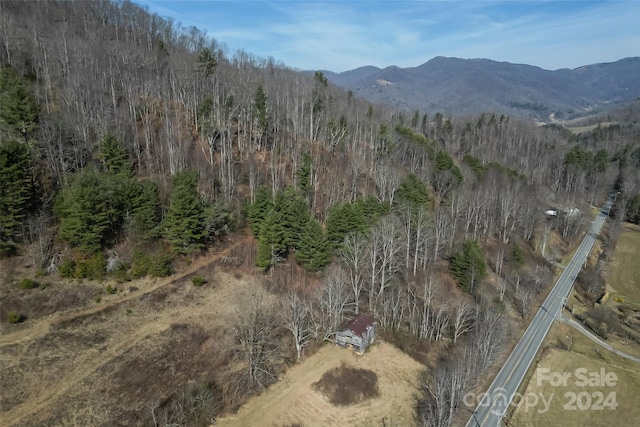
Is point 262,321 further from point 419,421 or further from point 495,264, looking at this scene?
→ point 495,264

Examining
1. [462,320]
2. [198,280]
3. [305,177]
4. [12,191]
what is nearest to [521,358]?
[462,320]

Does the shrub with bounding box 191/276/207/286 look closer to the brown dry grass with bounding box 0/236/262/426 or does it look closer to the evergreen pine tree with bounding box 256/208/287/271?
the brown dry grass with bounding box 0/236/262/426

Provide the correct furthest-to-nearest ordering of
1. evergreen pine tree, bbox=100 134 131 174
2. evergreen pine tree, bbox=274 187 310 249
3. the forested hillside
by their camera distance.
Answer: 1. evergreen pine tree, bbox=274 187 310 249
2. evergreen pine tree, bbox=100 134 131 174
3. the forested hillside

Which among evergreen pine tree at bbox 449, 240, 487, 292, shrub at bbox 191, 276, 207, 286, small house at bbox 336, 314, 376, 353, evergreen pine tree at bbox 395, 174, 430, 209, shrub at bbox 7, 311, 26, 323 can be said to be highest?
evergreen pine tree at bbox 395, 174, 430, 209

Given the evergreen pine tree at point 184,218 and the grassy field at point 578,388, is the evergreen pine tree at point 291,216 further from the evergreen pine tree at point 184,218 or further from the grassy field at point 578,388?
the grassy field at point 578,388

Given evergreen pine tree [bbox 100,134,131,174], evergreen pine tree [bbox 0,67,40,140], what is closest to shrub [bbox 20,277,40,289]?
evergreen pine tree [bbox 100,134,131,174]

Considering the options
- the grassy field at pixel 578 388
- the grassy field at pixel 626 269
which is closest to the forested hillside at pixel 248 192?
the grassy field at pixel 578 388
